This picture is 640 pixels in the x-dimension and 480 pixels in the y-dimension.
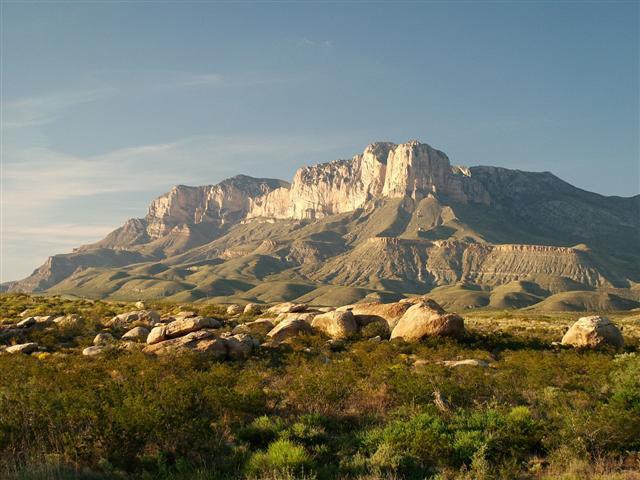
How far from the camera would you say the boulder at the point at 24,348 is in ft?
89.7

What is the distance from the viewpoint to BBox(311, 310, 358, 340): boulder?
109 ft

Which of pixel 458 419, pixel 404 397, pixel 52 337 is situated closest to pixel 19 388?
pixel 404 397

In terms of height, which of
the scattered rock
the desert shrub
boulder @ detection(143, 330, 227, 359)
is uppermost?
boulder @ detection(143, 330, 227, 359)

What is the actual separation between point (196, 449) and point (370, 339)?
20.0 meters

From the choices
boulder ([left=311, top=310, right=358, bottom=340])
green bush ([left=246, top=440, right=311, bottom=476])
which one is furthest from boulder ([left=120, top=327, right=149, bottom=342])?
green bush ([left=246, top=440, right=311, bottom=476])

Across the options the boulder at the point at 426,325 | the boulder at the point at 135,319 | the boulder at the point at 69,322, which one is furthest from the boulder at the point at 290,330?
the boulder at the point at 69,322

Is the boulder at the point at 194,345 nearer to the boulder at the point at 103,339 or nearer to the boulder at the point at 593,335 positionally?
the boulder at the point at 103,339

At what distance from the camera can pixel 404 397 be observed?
663 inches

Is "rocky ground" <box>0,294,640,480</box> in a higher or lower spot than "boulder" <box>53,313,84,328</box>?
lower

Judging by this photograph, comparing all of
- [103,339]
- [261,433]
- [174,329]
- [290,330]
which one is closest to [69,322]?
[103,339]

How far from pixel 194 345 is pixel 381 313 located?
16198mm

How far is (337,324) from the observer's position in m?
33.9

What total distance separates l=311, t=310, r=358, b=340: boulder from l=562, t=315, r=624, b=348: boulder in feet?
46.9

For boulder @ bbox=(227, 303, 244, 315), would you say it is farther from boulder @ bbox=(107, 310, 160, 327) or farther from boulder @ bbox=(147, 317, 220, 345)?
boulder @ bbox=(147, 317, 220, 345)
